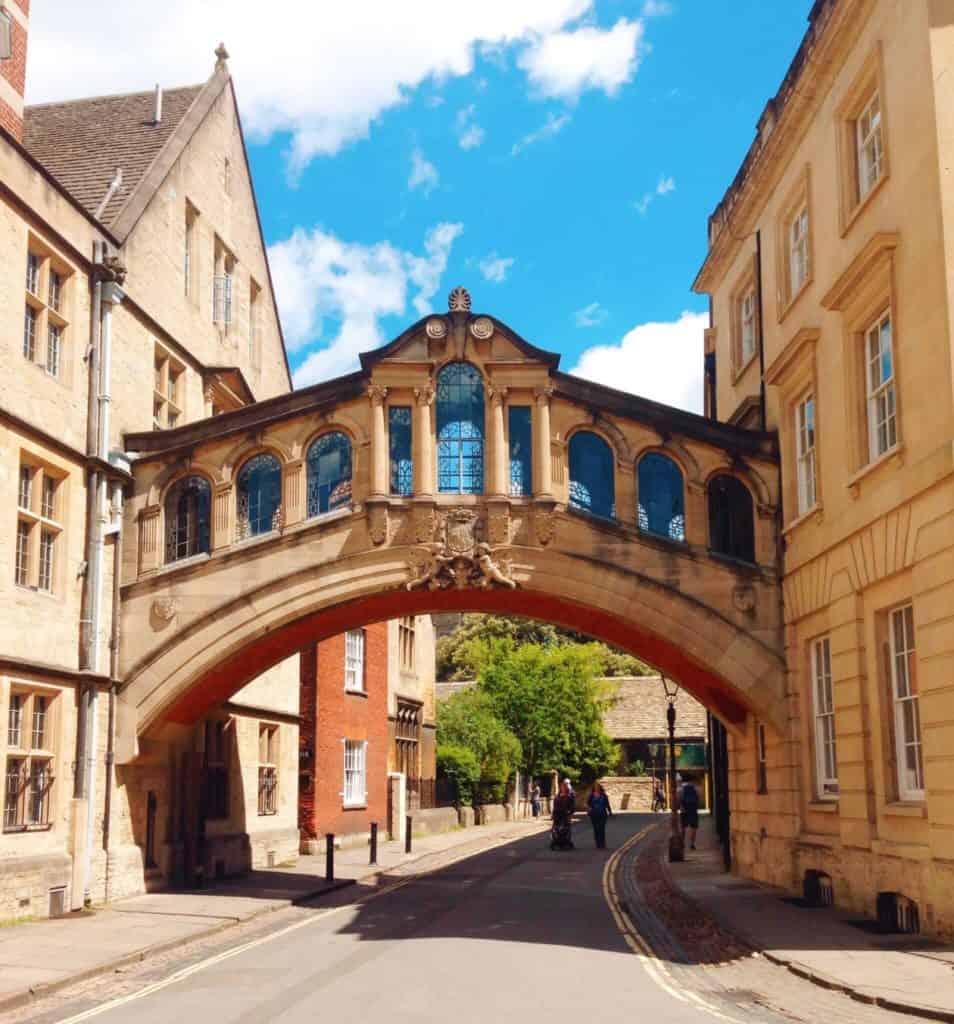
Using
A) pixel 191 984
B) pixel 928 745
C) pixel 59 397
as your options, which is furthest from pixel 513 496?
pixel 191 984

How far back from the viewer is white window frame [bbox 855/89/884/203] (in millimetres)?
17734

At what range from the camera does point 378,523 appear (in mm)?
22328

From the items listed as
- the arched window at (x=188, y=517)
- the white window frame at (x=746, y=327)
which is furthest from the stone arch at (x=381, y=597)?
the white window frame at (x=746, y=327)

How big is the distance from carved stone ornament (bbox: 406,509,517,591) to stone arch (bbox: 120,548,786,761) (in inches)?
9.8

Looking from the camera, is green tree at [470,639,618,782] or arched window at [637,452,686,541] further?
green tree at [470,639,618,782]

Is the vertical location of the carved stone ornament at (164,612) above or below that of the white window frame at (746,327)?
below

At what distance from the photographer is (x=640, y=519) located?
2258 centimetres

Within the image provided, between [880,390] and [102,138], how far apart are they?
53.6 feet

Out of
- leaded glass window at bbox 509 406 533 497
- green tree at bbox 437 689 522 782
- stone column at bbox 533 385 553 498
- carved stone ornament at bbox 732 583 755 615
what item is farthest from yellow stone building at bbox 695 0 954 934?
green tree at bbox 437 689 522 782

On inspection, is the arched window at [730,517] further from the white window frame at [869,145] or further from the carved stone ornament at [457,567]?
the white window frame at [869,145]

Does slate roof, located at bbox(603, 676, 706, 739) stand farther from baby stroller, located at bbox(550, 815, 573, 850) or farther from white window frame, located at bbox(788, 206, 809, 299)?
white window frame, located at bbox(788, 206, 809, 299)

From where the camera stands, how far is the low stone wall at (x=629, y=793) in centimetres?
6919

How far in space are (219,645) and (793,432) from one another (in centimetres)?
986

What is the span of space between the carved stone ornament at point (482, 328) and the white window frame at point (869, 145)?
21.4 feet
